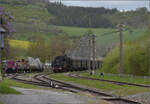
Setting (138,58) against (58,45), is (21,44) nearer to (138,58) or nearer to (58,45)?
(58,45)

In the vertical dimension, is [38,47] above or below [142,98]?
above

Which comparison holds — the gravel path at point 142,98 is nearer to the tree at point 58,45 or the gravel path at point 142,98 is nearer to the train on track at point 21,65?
the train on track at point 21,65

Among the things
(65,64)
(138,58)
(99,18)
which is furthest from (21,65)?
(138,58)

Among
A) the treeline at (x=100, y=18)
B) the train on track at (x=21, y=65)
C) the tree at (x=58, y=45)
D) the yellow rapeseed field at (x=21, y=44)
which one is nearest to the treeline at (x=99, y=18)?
the treeline at (x=100, y=18)

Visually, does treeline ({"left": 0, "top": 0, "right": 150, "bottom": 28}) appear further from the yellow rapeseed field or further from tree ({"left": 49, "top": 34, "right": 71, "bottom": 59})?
tree ({"left": 49, "top": 34, "right": 71, "bottom": 59})

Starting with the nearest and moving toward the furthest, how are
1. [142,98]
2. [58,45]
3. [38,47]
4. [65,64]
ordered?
[142,98] < [65,64] < [38,47] < [58,45]

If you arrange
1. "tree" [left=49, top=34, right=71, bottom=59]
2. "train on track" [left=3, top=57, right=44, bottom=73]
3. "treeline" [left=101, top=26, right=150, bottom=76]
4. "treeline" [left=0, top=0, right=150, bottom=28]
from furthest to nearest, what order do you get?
"tree" [left=49, top=34, right=71, bottom=59], "treeline" [left=0, top=0, right=150, bottom=28], "train on track" [left=3, top=57, right=44, bottom=73], "treeline" [left=101, top=26, right=150, bottom=76]

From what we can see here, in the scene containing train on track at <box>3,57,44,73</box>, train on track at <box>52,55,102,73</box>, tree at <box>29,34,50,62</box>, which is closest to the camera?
train on track at <box>3,57,44,73</box>

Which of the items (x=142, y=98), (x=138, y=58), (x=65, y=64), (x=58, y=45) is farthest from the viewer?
(x=58, y=45)

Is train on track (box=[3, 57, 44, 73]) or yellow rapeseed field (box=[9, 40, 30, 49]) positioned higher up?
yellow rapeseed field (box=[9, 40, 30, 49])

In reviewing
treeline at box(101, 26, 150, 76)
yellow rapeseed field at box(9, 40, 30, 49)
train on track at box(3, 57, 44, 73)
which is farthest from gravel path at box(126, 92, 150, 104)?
yellow rapeseed field at box(9, 40, 30, 49)

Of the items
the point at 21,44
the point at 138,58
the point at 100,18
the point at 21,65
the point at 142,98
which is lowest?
the point at 142,98

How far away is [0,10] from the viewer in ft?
111

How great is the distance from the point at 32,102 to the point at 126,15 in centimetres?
6480
